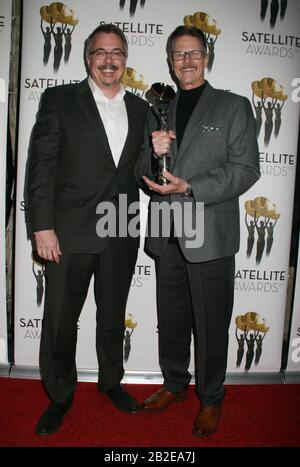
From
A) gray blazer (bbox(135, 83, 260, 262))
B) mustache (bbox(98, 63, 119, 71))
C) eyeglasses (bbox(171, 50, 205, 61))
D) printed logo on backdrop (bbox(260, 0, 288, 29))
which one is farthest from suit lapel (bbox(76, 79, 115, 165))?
printed logo on backdrop (bbox(260, 0, 288, 29))

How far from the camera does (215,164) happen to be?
198 cm

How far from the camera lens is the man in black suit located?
203cm

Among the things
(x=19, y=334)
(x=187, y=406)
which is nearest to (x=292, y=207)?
(x=187, y=406)

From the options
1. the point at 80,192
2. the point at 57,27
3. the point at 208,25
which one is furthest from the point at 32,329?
the point at 208,25

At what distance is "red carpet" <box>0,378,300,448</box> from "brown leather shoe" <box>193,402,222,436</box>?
37 millimetres

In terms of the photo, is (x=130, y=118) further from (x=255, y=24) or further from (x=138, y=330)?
(x=138, y=330)

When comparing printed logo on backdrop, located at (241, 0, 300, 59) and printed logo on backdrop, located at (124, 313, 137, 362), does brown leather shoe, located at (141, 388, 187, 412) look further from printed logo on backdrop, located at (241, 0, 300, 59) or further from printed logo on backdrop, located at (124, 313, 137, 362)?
printed logo on backdrop, located at (241, 0, 300, 59)

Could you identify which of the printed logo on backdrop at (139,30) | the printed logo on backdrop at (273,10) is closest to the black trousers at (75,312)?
the printed logo on backdrop at (139,30)

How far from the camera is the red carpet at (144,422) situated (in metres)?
2.04

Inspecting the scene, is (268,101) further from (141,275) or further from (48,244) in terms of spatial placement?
(48,244)

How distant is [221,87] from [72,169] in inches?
47.4

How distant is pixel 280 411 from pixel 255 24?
248cm

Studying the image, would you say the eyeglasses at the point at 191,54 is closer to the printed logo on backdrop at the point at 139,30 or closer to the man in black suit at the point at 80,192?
the man in black suit at the point at 80,192
